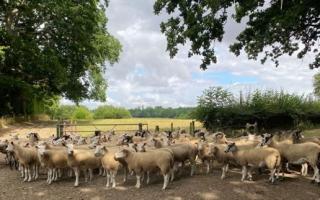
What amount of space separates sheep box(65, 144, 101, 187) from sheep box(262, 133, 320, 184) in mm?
5967

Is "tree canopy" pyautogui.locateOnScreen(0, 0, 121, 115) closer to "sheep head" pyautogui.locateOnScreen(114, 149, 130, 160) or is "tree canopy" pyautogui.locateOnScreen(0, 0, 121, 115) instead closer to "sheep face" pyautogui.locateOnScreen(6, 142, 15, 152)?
"sheep face" pyautogui.locateOnScreen(6, 142, 15, 152)

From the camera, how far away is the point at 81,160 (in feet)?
48.3

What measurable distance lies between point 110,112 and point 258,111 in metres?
49.5

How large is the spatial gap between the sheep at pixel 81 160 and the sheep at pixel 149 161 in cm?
122

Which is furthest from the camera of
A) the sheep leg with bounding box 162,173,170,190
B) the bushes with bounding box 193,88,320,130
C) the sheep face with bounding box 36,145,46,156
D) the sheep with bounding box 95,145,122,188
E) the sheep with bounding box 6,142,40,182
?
the bushes with bounding box 193,88,320,130

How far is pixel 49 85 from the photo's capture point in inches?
1729

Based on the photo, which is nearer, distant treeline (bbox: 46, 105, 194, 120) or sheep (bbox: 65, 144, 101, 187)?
sheep (bbox: 65, 144, 101, 187)

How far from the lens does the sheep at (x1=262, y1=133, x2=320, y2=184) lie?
13062mm

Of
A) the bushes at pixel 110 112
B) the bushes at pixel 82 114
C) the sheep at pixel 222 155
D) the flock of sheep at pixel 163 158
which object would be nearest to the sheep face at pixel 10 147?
the flock of sheep at pixel 163 158

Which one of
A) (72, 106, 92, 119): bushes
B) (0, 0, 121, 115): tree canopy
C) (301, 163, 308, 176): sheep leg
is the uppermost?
(0, 0, 121, 115): tree canopy

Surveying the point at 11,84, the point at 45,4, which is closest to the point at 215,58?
the point at 45,4

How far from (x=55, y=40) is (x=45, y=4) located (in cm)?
596

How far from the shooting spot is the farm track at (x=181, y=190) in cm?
1238

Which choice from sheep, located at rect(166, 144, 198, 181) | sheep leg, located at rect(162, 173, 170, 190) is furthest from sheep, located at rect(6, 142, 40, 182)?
sheep leg, located at rect(162, 173, 170, 190)
